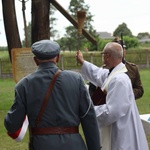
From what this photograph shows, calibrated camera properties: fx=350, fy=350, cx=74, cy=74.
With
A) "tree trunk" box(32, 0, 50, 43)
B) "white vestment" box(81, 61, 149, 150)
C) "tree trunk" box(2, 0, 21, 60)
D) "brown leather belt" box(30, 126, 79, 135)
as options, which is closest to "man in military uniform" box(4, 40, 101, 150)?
"brown leather belt" box(30, 126, 79, 135)

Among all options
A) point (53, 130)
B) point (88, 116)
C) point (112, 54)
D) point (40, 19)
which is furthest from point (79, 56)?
point (40, 19)

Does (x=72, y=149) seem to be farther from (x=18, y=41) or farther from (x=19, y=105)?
(x=18, y=41)

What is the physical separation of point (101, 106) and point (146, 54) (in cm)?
2874

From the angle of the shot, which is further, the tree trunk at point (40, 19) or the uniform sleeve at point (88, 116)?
the tree trunk at point (40, 19)

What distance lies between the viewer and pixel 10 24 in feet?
20.6

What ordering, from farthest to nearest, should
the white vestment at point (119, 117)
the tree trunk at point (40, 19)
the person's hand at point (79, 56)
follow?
the tree trunk at point (40, 19) → the person's hand at point (79, 56) → the white vestment at point (119, 117)

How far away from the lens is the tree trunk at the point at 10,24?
20.2ft

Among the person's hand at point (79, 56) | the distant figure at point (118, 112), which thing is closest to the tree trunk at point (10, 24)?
the person's hand at point (79, 56)

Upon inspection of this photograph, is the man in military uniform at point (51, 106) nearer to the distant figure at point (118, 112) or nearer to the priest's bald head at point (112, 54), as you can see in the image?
the distant figure at point (118, 112)

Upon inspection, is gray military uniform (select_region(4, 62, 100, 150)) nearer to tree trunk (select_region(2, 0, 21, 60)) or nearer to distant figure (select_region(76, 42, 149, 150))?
distant figure (select_region(76, 42, 149, 150))

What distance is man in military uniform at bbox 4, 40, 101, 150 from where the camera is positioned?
9.37 feet

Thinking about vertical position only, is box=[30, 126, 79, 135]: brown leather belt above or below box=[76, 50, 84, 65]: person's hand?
below

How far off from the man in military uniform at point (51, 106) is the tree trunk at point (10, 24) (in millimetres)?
3294

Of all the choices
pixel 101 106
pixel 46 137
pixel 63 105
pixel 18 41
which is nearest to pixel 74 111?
pixel 63 105
